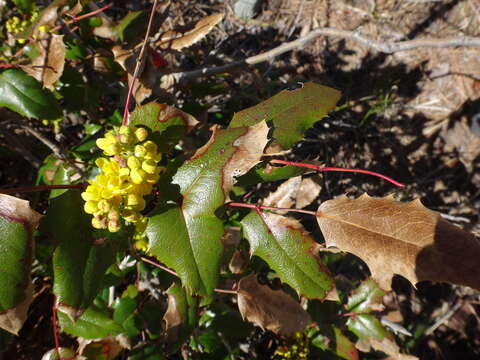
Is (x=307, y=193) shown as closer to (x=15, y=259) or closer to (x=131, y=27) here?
(x=131, y=27)

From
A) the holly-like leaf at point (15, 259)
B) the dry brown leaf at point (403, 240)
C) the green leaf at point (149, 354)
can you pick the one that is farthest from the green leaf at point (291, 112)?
the green leaf at point (149, 354)

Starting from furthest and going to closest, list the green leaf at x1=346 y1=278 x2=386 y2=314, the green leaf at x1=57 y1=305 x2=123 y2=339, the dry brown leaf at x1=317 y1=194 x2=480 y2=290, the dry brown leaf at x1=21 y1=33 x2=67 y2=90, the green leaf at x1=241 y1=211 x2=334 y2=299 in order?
the green leaf at x1=346 y1=278 x2=386 y2=314
the green leaf at x1=57 y1=305 x2=123 y2=339
the dry brown leaf at x1=21 y1=33 x2=67 y2=90
the green leaf at x1=241 y1=211 x2=334 y2=299
the dry brown leaf at x1=317 y1=194 x2=480 y2=290

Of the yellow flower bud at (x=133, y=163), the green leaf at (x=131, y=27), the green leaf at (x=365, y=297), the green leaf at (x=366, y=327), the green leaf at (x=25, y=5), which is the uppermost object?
the green leaf at (x=25, y=5)

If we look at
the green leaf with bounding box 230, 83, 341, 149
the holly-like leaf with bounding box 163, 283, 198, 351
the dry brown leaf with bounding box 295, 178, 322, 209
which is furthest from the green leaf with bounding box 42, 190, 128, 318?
the dry brown leaf with bounding box 295, 178, 322, 209

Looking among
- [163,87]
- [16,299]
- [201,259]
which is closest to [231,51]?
[163,87]

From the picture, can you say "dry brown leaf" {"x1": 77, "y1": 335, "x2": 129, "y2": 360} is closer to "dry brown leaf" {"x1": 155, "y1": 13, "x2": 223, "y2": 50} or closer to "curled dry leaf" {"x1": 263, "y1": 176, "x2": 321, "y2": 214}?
"curled dry leaf" {"x1": 263, "y1": 176, "x2": 321, "y2": 214}

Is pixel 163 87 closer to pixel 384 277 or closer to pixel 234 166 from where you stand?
pixel 234 166

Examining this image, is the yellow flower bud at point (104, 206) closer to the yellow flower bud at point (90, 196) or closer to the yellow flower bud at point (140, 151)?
the yellow flower bud at point (90, 196)
